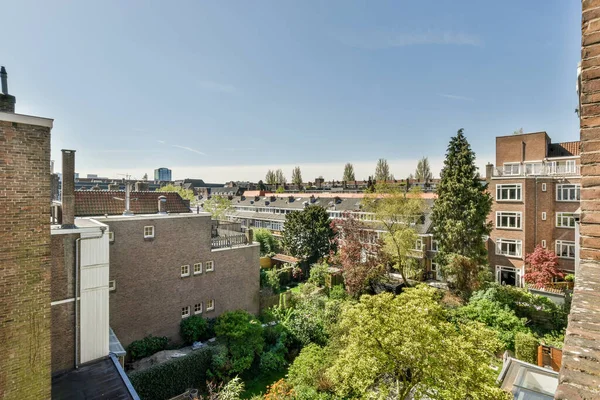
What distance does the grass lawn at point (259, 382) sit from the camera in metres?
15.2

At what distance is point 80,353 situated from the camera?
37.2 feet

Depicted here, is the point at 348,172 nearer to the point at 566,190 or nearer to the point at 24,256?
the point at 566,190

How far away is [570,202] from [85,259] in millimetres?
32784

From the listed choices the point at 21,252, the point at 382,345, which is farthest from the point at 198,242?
the point at 382,345

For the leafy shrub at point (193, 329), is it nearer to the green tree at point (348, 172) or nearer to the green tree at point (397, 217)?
the green tree at point (397, 217)

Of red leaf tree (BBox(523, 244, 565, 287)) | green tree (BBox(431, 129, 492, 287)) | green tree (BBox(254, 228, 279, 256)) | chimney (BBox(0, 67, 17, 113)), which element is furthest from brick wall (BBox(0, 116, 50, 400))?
red leaf tree (BBox(523, 244, 565, 287))

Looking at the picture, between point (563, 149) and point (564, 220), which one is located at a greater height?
point (563, 149)

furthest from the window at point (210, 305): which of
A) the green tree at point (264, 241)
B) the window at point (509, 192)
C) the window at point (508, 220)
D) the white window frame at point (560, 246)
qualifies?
the white window frame at point (560, 246)

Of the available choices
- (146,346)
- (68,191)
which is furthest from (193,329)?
(68,191)

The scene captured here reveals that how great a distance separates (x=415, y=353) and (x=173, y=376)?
1153 cm

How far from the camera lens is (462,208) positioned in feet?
79.5

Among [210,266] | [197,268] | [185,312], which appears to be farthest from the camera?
[210,266]

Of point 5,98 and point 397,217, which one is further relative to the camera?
point 397,217

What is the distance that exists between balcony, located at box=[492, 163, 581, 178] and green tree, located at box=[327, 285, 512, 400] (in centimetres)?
2195
